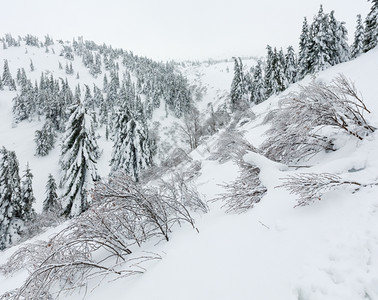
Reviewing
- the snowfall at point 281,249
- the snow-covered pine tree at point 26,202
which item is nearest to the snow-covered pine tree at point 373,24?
the snowfall at point 281,249

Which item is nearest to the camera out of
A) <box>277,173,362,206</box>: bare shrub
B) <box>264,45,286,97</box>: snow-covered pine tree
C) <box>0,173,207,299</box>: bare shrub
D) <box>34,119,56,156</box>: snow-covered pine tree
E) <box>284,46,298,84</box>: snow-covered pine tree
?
<box>277,173,362,206</box>: bare shrub

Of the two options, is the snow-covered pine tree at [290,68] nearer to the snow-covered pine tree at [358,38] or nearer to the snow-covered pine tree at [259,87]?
the snow-covered pine tree at [259,87]

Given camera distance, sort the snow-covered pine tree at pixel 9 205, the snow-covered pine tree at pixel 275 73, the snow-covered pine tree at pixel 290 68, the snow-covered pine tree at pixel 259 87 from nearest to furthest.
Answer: the snow-covered pine tree at pixel 9 205 < the snow-covered pine tree at pixel 275 73 < the snow-covered pine tree at pixel 290 68 < the snow-covered pine tree at pixel 259 87

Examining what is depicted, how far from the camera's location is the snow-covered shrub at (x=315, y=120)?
11.4 feet

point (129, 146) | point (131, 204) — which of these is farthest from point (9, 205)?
point (131, 204)

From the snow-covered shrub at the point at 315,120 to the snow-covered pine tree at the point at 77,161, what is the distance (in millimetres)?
13678

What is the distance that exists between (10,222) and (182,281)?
86.4 ft

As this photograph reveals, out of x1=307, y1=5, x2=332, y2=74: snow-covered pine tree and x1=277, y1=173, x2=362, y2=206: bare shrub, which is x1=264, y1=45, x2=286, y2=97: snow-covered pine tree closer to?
x1=307, y1=5, x2=332, y2=74: snow-covered pine tree

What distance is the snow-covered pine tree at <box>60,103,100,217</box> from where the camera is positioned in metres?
14.4

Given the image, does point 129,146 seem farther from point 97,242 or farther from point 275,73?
point 275,73

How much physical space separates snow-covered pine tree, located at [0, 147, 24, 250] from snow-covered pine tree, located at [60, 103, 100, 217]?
414 inches

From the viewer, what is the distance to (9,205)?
2069 centimetres

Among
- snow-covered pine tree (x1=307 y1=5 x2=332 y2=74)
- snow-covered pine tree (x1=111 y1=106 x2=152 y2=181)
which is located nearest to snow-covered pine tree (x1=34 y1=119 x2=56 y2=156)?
snow-covered pine tree (x1=111 y1=106 x2=152 y2=181)

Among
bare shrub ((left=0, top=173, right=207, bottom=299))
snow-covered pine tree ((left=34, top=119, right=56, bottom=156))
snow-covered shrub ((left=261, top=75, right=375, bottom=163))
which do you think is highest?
snow-covered pine tree ((left=34, top=119, right=56, bottom=156))
